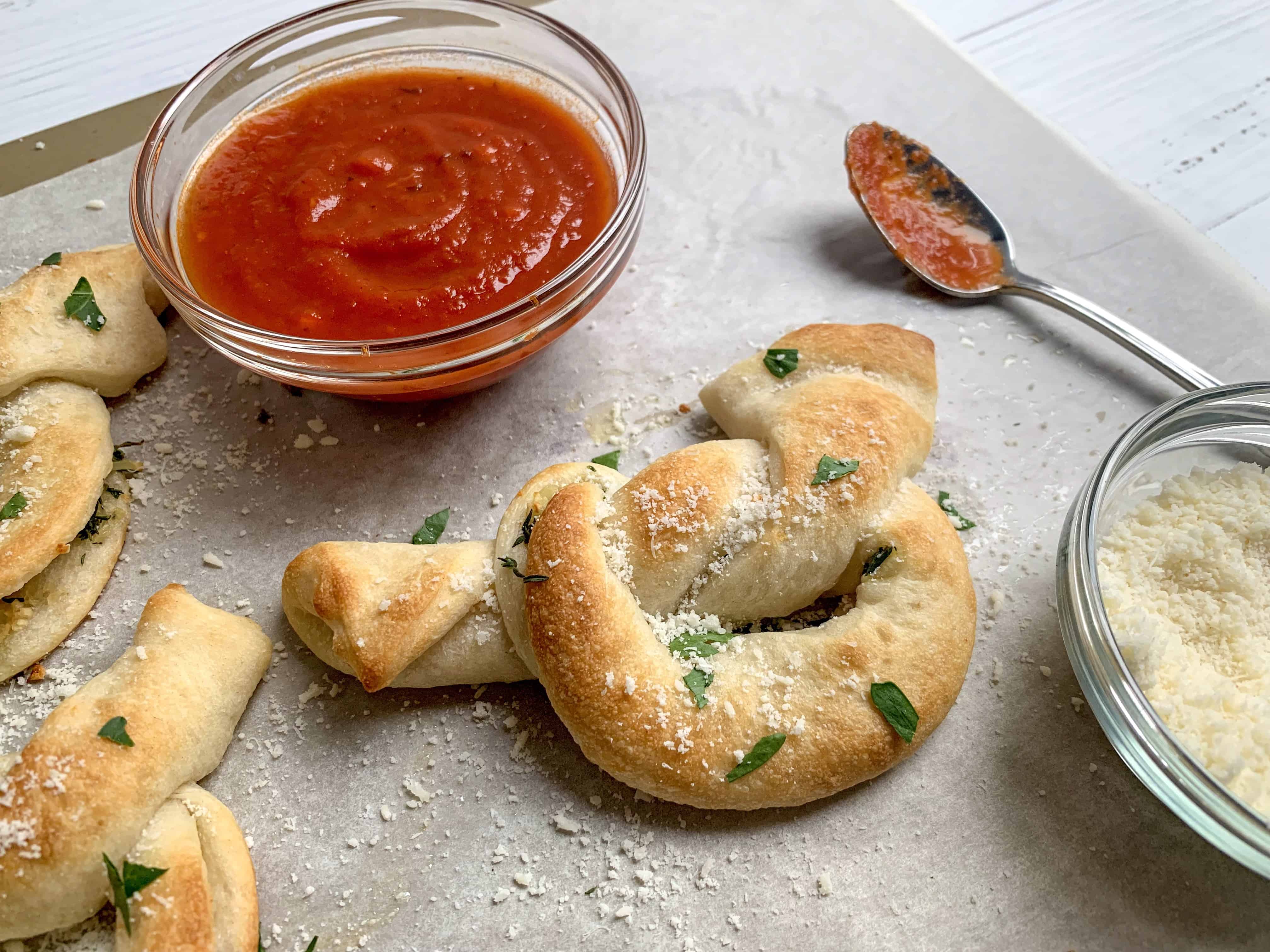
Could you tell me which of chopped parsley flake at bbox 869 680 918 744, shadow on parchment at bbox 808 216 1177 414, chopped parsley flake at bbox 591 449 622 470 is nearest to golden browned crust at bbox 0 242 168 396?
chopped parsley flake at bbox 591 449 622 470

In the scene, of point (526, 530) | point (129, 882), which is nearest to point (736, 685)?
point (526, 530)

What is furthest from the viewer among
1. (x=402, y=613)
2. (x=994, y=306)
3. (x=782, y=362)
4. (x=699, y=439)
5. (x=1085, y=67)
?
(x=1085, y=67)

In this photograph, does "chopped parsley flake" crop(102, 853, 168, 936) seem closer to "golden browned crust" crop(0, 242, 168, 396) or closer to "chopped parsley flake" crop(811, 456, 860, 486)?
"golden browned crust" crop(0, 242, 168, 396)

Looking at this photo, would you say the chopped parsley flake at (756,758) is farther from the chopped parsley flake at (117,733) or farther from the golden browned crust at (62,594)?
the golden browned crust at (62,594)

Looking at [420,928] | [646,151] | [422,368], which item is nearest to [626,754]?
[420,928]

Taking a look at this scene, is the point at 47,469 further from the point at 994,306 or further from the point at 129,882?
the point at 994,306
